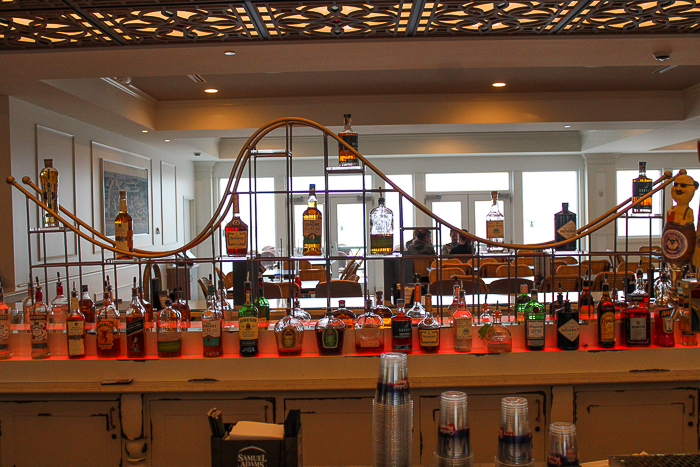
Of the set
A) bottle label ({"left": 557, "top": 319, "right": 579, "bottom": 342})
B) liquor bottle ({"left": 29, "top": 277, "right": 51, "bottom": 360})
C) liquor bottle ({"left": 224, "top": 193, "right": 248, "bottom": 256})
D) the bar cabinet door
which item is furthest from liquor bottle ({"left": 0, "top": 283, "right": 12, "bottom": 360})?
bottle label ({"left": 557, "top": 319, "right": 579, "bottom": 342})

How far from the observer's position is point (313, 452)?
224 cm

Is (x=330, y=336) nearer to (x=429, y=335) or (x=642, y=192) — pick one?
(x=429, y=335)

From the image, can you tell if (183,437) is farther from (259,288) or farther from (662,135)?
(662,135)

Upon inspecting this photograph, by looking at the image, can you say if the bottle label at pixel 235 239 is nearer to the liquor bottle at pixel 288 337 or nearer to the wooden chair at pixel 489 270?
the liquor bottle at pixel 288 337

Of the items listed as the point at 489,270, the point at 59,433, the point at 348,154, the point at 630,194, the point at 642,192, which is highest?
the point at 630,194

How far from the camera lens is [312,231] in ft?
7.93

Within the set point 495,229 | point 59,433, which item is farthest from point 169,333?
point 495,229

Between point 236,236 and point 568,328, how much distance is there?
151cm

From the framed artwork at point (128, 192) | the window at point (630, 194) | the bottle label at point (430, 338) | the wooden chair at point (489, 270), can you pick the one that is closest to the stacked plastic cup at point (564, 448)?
the bottle label at point (430, 338)

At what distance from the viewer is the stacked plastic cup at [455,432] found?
1077mm

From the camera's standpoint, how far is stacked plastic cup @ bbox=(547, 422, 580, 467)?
3.43ft

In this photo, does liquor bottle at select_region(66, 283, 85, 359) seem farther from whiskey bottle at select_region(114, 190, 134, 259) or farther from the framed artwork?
the framed artwork

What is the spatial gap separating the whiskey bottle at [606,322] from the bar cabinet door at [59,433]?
2.10 meters

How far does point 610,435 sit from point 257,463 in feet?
5.91
